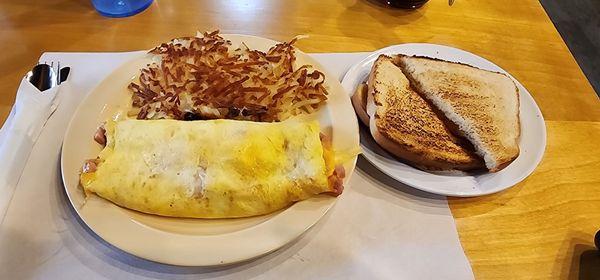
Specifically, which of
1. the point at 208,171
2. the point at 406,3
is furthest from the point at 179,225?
the point at 406,3

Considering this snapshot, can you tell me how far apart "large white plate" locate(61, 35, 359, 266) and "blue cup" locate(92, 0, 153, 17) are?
48 cm

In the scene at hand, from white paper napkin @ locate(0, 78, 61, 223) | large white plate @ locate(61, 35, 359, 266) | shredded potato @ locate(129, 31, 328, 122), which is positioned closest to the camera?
large white plate @ locate(61, 35, 359, 266)

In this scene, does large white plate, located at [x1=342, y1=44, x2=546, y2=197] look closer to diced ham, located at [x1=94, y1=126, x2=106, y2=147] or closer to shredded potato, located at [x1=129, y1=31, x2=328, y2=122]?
shredded potato, located at [x1=129, y1=31, x2=328, y2=122]

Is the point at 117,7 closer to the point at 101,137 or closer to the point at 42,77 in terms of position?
the point at 42,77

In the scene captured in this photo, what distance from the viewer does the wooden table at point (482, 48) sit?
963 millimetres

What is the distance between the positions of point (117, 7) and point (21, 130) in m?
0.52

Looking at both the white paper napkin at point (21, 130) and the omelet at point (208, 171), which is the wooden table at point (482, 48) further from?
the omelet at point (208, 171)

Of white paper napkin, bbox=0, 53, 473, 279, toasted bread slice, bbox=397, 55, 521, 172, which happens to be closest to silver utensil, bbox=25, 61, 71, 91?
white paper napkin, bbox=0, 53, 473, 279

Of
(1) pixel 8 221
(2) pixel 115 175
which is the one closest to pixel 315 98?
(2) pixel 115 175

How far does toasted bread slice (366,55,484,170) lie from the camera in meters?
0.99

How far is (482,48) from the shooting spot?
1.38 meters

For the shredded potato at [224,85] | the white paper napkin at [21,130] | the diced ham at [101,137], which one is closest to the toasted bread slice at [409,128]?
the shredded potato at [224,85]

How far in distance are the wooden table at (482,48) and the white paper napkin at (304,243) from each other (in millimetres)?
77

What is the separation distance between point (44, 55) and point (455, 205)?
3.56 ft
